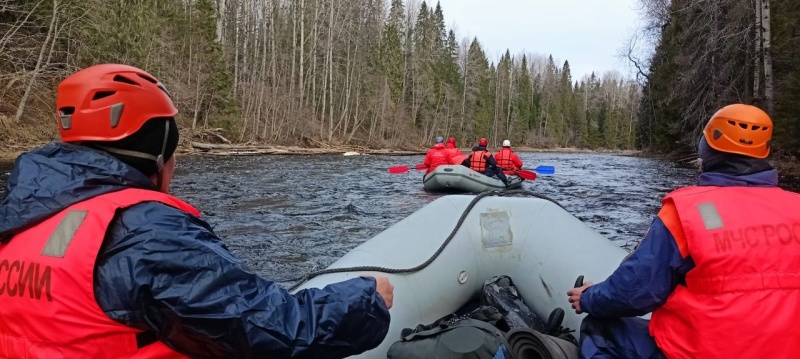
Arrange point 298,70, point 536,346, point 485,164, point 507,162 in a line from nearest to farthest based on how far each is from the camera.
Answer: point 536,346 < point 485,164 < point 507,162 < point 298,70

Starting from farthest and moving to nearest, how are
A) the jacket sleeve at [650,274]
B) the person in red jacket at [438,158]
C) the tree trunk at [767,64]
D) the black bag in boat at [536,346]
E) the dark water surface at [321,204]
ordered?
the tree trunk at [767,64] → the person in red jacket at [438,158] → the dark water surface at [321,204] → the black bag in boat at [536,346] → the jacket sleeve at [650,274]

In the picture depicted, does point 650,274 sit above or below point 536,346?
above

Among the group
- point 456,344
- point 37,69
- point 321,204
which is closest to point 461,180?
point 321,204

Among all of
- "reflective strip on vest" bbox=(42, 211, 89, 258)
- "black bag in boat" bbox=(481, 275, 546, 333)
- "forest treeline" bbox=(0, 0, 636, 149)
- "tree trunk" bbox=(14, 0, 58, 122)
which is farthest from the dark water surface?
"forest treeline" bbox=(0, 0, 636, 149)

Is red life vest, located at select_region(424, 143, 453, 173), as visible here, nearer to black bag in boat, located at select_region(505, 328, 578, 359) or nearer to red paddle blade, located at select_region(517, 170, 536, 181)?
red paddle blade, located at select_region(517, 170, 536, 181)

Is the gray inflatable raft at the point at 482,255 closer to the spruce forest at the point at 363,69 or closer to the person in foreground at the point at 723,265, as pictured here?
the person in foreground at the point at 723,265

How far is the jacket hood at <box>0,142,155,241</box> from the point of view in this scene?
124 centimetres

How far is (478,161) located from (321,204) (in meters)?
3.92

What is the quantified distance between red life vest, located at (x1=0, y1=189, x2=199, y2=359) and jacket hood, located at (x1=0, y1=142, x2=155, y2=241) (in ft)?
0.09

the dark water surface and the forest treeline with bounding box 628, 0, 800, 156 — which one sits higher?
the forest treeline with bounding box 628, 0, 800, 156

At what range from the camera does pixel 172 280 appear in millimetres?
1170

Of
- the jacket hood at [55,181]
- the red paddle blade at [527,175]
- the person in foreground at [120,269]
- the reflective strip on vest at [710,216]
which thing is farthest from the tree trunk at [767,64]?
the jacket hood at [55,181]

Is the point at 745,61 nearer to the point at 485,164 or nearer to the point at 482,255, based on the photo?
the point at 485,164

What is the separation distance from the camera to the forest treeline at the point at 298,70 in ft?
58.3
